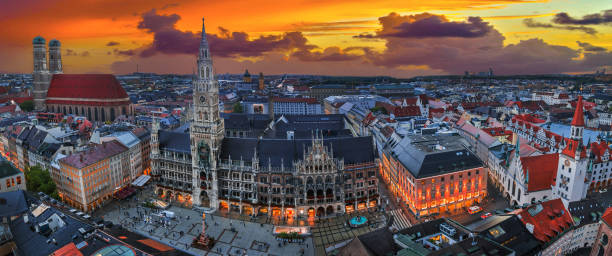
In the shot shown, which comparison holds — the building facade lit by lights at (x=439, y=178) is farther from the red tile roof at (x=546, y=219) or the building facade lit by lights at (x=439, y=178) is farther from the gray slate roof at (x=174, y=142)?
the gray slate roof at (x=174, y=142)

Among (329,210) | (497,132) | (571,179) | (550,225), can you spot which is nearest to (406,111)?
(497,132)

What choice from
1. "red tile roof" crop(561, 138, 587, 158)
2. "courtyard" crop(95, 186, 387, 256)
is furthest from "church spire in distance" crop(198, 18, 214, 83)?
"red tile roof" crop(561, 138, 587, 158)

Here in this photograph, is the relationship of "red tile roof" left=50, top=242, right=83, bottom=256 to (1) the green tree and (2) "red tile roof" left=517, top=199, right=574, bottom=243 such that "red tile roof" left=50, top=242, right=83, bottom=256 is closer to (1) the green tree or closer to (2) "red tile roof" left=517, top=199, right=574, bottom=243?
(1) the green tree

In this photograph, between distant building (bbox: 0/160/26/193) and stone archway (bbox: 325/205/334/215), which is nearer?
distant building (bbox: 0/160/26/193)

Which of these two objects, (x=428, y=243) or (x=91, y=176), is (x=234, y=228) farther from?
(x=428, y=243)

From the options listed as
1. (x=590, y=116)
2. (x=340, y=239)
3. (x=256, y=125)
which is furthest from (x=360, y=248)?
(x=590, y=116)
